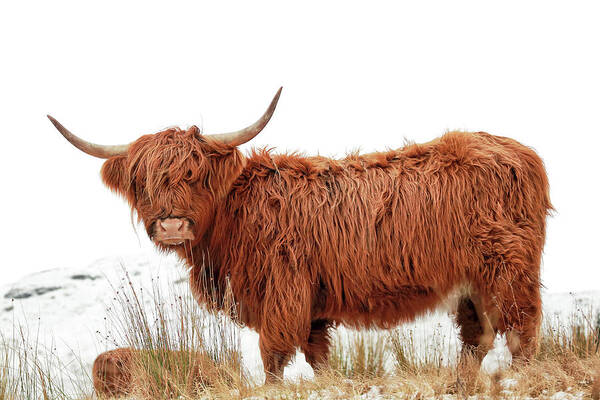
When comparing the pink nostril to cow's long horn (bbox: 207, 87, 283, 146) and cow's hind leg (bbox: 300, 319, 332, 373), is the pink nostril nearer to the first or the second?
cow's long horn (bbox: 207, 87, 283, 146)

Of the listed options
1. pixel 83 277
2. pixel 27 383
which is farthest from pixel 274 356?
pixel 83 277

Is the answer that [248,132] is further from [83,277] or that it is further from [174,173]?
[83,277]

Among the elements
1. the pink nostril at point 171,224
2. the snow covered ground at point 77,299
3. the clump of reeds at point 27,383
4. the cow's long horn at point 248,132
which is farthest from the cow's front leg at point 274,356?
the snow covered ground at point 77,299

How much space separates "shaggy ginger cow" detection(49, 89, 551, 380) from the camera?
5.35 m

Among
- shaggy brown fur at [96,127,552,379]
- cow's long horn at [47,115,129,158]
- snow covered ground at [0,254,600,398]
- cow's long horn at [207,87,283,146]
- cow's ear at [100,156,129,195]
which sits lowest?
snow covered ground at [0,254,600,398]

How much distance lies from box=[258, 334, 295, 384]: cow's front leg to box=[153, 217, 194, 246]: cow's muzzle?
1.01 meters

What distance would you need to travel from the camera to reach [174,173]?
17.0ft

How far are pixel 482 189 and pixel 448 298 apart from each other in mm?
932

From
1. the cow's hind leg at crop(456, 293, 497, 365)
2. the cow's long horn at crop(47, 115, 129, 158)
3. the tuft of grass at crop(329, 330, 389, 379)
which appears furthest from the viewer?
the tuft of grass at crop(329, 330, 389, 379)

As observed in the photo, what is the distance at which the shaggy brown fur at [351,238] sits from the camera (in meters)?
5.35

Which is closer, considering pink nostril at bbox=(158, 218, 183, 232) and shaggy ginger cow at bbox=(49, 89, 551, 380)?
pink nostril at bbox=(158, 218, 183, 232)

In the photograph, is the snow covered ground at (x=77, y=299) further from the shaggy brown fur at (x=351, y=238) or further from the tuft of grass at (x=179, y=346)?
the tuft of grass at (x=179, y=346)

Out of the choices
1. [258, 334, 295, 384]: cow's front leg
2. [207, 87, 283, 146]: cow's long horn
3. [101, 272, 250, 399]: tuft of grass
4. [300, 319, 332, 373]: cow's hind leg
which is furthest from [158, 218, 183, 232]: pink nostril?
[300, 319, 332, 373]: cow's hind leg

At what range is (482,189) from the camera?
5.58 m
